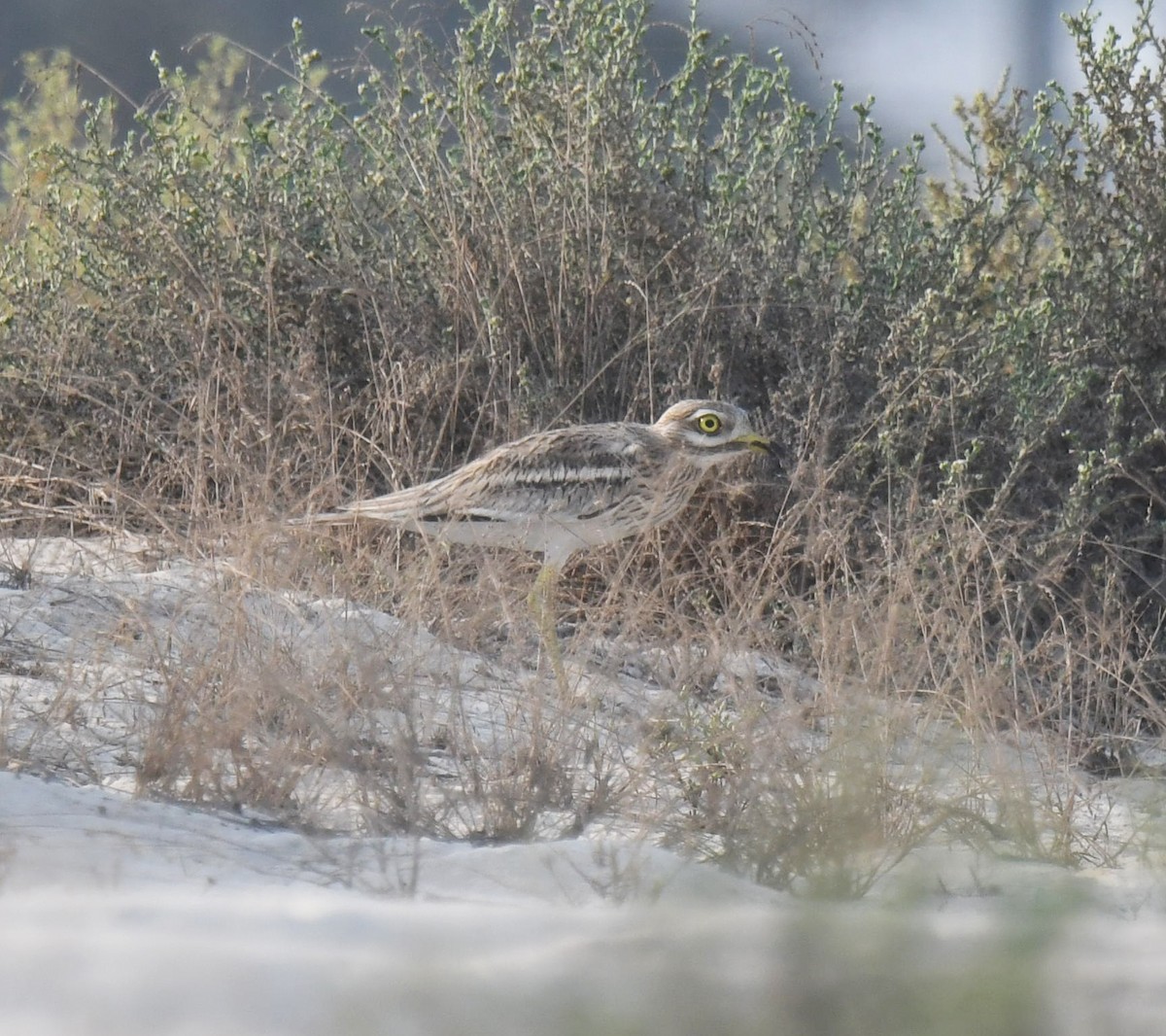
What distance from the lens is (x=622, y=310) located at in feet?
17.0

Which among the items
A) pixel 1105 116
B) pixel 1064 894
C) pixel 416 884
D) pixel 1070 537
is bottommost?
pixel 416 884

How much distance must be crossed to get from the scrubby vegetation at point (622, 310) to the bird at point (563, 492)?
0.18 metres

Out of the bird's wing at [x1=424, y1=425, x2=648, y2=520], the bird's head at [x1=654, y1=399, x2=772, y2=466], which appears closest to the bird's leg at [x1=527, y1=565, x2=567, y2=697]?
the bird's wing at [x1=424, y1=425, x2=648, y2=520]

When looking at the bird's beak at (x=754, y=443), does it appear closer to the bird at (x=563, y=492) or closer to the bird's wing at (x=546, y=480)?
the bird at (x=563, y=492)

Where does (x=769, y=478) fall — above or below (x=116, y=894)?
above

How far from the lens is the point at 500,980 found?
140 cm

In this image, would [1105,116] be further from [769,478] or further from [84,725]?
[84,725]

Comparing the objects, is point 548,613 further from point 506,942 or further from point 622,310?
point 506,942

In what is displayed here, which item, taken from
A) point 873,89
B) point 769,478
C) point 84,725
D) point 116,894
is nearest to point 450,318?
point 769,478

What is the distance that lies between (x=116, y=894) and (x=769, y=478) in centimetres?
314

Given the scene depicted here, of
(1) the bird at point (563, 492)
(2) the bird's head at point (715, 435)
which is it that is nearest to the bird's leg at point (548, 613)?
(1) the bird at point (563, 492)

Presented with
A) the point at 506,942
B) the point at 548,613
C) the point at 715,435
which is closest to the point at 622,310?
the point at 715,435

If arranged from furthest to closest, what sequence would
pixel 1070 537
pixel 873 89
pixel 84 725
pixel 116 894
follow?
pixel 873 89 < pixel 1070 537 < pixel 84 725 < pixel 116 894

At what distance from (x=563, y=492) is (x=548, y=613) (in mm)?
495
